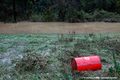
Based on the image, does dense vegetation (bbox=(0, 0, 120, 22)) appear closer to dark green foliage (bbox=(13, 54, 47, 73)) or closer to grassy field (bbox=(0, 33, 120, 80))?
grassy field (bbox=(0, 33, 120, 80))

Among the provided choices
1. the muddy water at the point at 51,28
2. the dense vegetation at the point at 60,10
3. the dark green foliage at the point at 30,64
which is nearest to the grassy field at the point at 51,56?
the dark green foliage at the point at 30,64

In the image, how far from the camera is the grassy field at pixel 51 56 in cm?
564

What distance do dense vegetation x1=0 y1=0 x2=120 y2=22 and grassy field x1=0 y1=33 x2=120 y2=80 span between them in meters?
6.30

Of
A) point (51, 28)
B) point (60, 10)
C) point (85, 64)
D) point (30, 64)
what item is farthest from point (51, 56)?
point (60, 10)

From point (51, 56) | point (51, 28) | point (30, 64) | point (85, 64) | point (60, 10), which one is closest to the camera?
point (85, 64)

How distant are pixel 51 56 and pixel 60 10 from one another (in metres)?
9.00

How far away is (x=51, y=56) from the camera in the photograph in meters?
6.70

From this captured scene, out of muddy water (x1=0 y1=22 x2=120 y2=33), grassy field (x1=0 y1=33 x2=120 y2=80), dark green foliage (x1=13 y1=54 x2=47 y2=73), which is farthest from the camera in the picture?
muddy water (x1=0 y1=22 x2=120 y2=33)

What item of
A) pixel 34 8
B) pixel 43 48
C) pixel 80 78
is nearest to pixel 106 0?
pixel 34 8

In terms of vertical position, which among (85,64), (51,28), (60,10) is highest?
(60,10)

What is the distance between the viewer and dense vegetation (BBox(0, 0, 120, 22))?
1514cm

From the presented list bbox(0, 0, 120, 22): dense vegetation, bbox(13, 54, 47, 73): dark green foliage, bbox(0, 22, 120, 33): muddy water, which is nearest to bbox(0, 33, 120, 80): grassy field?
bbox(13, 54, 47, 73): dark green foliage

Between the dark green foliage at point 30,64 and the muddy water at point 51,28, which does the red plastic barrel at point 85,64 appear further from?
the muddy water at point 51,28

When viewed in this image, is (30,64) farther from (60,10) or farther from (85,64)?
(60,10)
